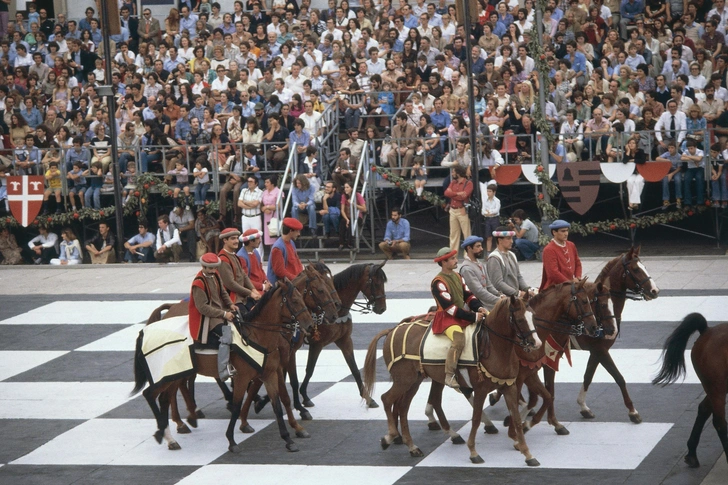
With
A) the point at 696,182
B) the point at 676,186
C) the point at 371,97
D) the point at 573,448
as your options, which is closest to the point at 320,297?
the point at 573,448

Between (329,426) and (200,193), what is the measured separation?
40.8 ft

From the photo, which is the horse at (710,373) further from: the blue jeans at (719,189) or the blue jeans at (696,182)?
the blue jeans at (696,182)

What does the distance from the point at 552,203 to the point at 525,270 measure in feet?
13.6

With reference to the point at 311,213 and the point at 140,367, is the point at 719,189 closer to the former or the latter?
the point at 311,213

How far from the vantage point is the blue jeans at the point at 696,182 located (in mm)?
21781

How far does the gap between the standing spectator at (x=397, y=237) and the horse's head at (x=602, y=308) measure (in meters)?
10.7

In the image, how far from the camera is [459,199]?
22.2 meters

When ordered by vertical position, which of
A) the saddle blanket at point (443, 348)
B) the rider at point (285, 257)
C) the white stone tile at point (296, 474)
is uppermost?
the rider at point (285, 257)

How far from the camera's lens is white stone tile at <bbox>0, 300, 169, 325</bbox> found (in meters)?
19.0

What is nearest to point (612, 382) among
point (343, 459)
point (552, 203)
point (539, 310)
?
point (539, 310)

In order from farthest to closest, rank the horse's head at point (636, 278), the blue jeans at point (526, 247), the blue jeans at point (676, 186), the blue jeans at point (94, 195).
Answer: the blue jeans at point (94, 195)
the blue jeans at point (676, 186)
the blue jeans at point (526, 247)
the horse's head at point (636, 278)

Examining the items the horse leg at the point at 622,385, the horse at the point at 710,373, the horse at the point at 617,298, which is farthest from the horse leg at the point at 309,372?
the horse at the point at 710,373

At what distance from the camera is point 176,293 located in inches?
802

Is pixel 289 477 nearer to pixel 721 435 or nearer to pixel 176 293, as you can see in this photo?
pixel 721 435
